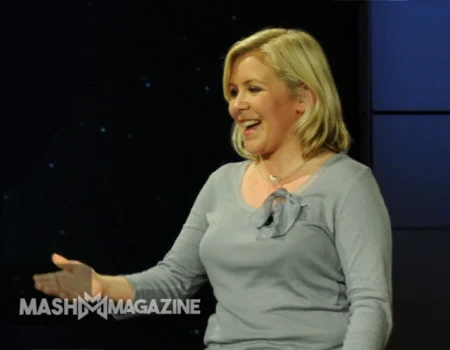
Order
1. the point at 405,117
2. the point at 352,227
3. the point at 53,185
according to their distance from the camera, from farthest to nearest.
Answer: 1. the point at 405,117
2. the point at 53,185
3. the point at 352,227

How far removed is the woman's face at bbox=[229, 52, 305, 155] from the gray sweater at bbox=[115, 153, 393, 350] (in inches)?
4.9

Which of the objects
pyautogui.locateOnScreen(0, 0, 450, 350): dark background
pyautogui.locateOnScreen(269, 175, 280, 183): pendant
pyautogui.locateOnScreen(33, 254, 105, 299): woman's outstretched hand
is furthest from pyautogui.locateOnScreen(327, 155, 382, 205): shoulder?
pyautogui.locateOnScreen(0, 0, 450, 350): dark background

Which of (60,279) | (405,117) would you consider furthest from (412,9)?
(60,279)

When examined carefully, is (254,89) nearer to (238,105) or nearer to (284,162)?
(238,105)

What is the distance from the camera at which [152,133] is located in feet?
7.06

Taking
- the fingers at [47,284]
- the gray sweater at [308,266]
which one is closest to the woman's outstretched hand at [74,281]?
the fingers at [47,284]

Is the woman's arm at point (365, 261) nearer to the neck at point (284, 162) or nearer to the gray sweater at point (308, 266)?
the gray sweater at point (308, 266)

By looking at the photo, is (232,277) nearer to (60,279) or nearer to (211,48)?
(60,279)

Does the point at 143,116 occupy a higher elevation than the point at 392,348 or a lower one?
higher

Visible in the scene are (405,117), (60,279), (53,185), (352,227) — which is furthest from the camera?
(405,117)

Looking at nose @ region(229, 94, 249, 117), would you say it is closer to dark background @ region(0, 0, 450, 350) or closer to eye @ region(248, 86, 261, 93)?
eye @ region(248, 86, 261, 93)

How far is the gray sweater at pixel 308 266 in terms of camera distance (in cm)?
140

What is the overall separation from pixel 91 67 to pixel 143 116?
195 millimetres

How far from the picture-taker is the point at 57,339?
6.99 feet
